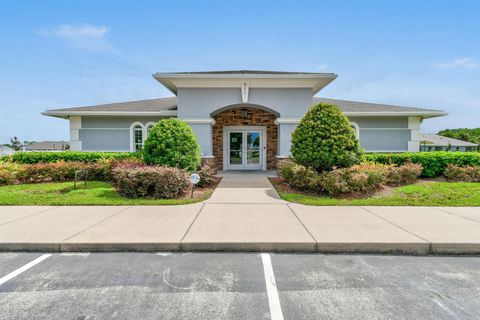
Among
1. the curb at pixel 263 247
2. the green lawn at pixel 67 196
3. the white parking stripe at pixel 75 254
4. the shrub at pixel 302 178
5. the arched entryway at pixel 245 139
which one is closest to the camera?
the white parking stripe at pixel 75 254

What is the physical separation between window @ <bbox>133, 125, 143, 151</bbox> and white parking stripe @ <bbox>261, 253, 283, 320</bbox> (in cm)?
1239

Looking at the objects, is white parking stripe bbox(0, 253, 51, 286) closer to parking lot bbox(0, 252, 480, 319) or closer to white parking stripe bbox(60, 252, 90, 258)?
parking lot bbox(0, 252, 480, 319)

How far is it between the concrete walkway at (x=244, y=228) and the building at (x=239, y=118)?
5937 millimetres

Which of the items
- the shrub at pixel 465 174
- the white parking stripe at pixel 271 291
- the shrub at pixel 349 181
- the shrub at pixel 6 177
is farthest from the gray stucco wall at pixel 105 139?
the shrub at pixel 465 174

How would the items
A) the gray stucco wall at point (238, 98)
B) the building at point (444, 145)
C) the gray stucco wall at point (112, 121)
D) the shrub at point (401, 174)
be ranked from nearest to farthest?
the shrub at point (401, 174)
the gray stucco wall at point (238, 98)
the gray stucco wall at point (112, 121)
the building at point (444, 145)

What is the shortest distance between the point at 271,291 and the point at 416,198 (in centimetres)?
689

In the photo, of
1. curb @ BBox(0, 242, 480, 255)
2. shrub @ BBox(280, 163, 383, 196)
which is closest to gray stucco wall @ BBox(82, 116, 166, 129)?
shrub @ BBox(280, 163, 383, 196)

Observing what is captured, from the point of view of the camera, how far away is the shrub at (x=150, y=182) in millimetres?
7633

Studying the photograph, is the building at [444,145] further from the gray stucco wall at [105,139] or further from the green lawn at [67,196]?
the green lawn at [67,196]

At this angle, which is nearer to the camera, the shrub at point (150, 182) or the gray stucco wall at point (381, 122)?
the shrub at point (150, 182)

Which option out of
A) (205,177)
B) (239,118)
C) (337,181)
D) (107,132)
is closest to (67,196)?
(205,177)

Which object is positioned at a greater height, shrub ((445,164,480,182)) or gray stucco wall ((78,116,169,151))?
gray stucco wall ((78,116,169,151))

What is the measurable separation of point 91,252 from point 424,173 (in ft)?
41.5

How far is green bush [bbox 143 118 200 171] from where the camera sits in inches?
343
